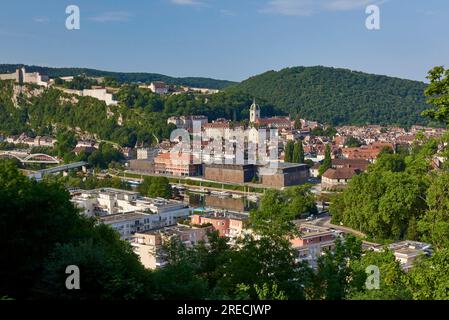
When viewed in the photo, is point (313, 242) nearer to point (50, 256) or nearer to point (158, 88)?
point (50, 256)

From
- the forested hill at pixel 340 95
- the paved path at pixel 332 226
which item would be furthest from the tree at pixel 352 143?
the paved path at pixel 332 226

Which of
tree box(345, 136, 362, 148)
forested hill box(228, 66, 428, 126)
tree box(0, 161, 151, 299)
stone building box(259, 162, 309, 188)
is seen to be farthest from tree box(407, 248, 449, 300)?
forested hill box(228, 66, 428, 126)

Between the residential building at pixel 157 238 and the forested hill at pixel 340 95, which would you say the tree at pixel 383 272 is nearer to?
the residential building at pixel 157 238

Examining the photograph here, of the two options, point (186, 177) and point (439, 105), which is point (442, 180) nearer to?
point (439, 105)

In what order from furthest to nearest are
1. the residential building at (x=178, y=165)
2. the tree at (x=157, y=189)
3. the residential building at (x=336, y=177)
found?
1. the residential building at (x=178, y=165)
2. the residential building at (x=336, y=177)
3. the tree at (x=157, y=189)

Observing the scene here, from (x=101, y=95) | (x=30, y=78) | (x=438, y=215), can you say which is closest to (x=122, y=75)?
(x=30, y=78)

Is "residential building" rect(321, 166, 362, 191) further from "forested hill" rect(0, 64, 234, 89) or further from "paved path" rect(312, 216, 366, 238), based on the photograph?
"forested hill" rect(0, 64, 234, 89)

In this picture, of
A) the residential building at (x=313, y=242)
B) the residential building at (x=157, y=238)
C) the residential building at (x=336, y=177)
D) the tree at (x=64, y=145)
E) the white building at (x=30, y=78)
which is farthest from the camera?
the white building at (x=30, y=78)

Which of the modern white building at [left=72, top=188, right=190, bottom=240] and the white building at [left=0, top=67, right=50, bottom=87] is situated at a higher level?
the white building at [left=0, top=67, right=50, bottom=87]

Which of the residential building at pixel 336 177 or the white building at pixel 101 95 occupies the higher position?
the white building at pixel 101 95
